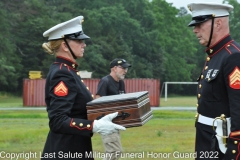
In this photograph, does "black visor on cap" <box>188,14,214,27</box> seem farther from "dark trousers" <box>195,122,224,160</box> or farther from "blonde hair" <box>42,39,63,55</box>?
"blonde hair" <box>42,39,63,55</box>

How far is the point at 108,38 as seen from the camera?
75.4 metres

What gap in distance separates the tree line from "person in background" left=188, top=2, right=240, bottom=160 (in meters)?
54.4

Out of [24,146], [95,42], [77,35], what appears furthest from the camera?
[95,42]

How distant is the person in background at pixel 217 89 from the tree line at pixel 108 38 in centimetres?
5440

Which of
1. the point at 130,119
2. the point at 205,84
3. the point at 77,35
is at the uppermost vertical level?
the point at 77,35

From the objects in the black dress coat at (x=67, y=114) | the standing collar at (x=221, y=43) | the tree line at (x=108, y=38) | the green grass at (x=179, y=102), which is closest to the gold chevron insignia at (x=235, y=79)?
the standing collar at (x=221, y=43)

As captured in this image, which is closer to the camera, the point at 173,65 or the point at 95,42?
the point at 95,42

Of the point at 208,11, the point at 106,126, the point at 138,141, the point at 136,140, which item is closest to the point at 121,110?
the point at 106,126

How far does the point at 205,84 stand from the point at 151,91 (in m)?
38.3

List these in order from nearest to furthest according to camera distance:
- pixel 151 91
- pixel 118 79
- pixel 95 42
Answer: pixel 118 79, pixel 151 91, pixel 95 42

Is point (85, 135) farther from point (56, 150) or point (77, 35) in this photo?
point (77, 35)

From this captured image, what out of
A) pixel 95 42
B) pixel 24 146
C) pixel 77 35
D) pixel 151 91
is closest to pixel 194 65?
pixel 95 42

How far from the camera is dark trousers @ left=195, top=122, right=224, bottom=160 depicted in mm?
4664

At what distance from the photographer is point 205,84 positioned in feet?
15.6
